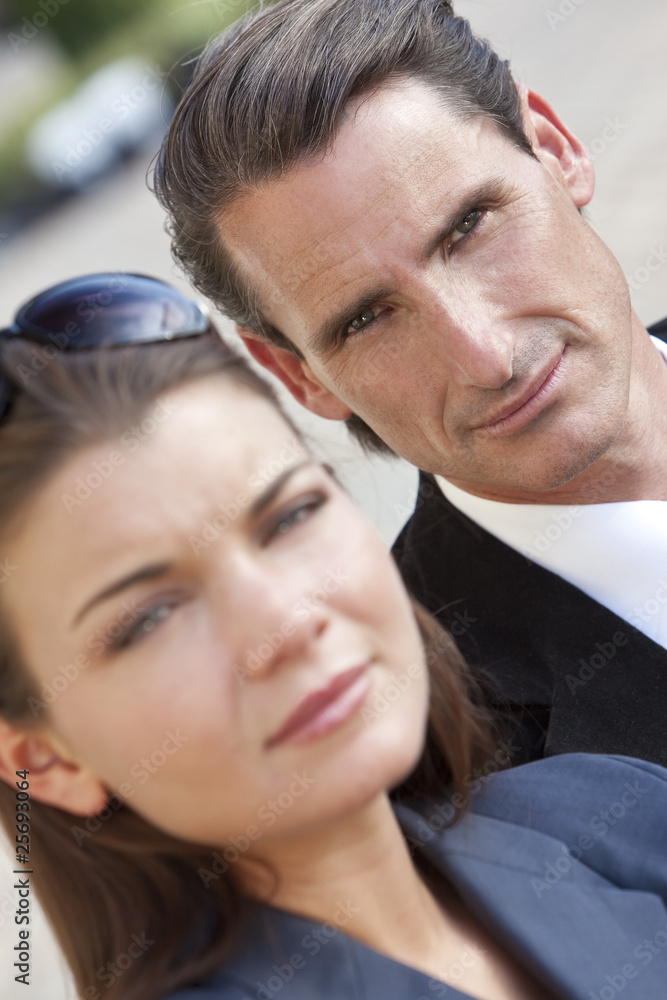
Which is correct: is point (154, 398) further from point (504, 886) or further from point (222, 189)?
point (222, 189)

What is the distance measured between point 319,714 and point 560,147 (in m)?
1.84

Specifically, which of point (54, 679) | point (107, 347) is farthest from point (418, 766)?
point (107, 347)

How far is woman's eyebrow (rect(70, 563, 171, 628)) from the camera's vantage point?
107 cm

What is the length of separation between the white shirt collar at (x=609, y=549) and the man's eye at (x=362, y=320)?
1.91ft

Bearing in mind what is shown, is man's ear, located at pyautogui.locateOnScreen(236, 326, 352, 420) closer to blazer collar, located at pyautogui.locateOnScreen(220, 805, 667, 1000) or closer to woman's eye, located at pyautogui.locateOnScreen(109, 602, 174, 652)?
blazer collar, located at pyautogui.locateOnScreen(220, 805, 667, 1000)

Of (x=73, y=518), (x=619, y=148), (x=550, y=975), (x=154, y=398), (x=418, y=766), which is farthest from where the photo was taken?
(x=619, y=148)

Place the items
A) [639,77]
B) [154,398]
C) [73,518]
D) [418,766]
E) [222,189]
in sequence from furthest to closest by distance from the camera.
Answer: [639,77]
[222,189]
[418,766]
[154,398]
[73,518]

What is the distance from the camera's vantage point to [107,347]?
1.24 m

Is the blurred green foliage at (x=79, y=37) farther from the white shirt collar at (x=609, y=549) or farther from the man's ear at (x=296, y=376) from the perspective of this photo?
the white shirt collar at (x=609, y=549)

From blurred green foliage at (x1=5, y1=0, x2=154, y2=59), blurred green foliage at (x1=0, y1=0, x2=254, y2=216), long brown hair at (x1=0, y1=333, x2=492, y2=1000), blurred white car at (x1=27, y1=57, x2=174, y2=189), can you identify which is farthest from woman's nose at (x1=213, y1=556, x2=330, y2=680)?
blurred green foliage at (x1=5, y1=0, x2=154, y2=59)

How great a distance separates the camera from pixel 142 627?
3.62 ft

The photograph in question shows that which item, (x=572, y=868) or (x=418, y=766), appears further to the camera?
(x=418, y=766)

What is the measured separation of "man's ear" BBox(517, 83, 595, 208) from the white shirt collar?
2.60ft

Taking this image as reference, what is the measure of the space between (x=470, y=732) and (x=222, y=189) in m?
1.30
